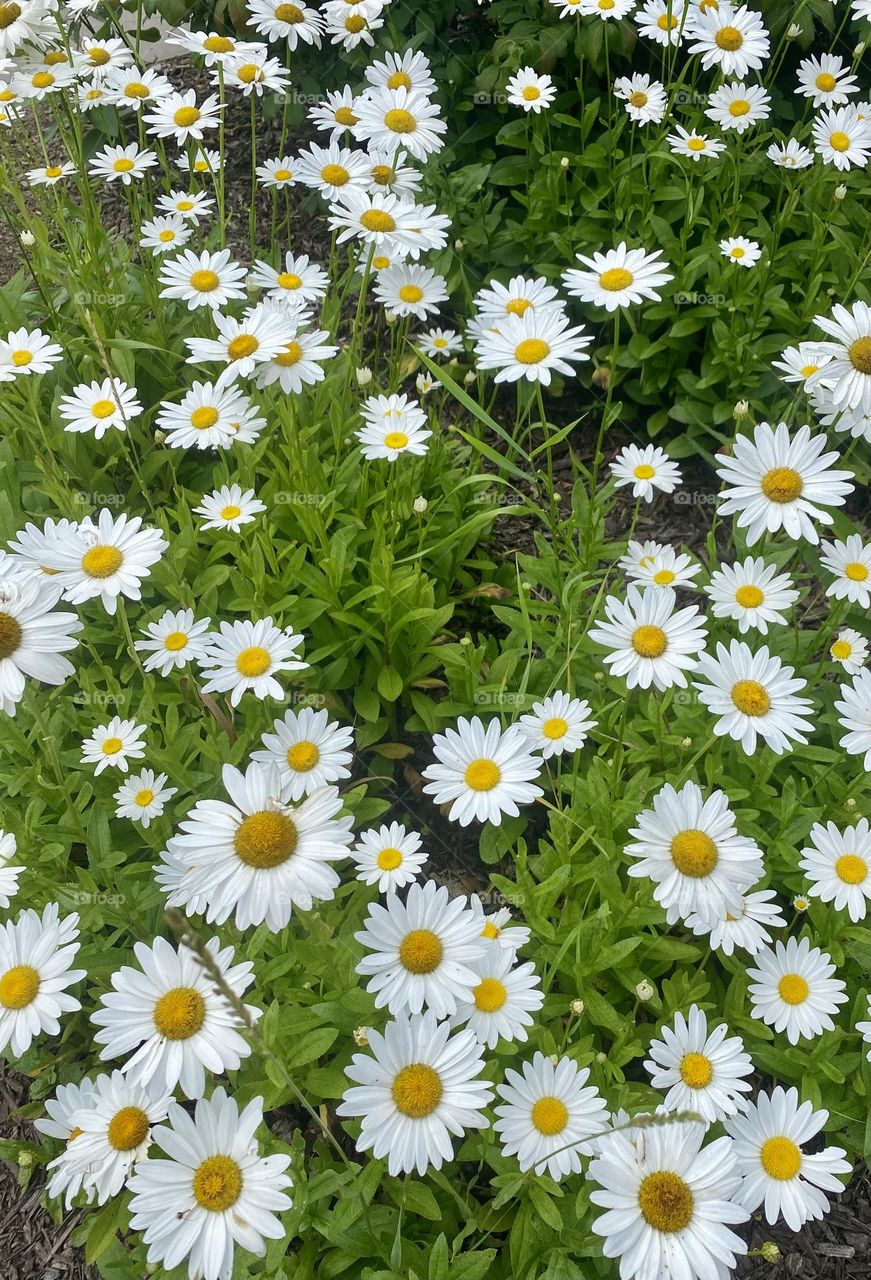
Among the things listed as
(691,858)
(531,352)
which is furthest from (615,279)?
(691,858)

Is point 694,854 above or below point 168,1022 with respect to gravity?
above

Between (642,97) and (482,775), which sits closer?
(482,775)

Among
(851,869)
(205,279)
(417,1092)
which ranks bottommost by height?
(417,1092)

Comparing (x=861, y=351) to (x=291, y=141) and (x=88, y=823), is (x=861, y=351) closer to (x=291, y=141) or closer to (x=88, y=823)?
(x=88, y=823)

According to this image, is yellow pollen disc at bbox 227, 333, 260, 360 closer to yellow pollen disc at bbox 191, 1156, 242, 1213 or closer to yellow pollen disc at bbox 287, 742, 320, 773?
yellow pollen disc at bbox 287, 742, 320, 773

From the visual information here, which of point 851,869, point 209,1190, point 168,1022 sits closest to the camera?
point 209,1190

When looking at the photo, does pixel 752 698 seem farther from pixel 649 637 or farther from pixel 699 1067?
pixel 699 1067

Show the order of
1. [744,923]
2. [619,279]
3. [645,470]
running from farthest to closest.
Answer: [645,470] → [619,279] → [744,923]
